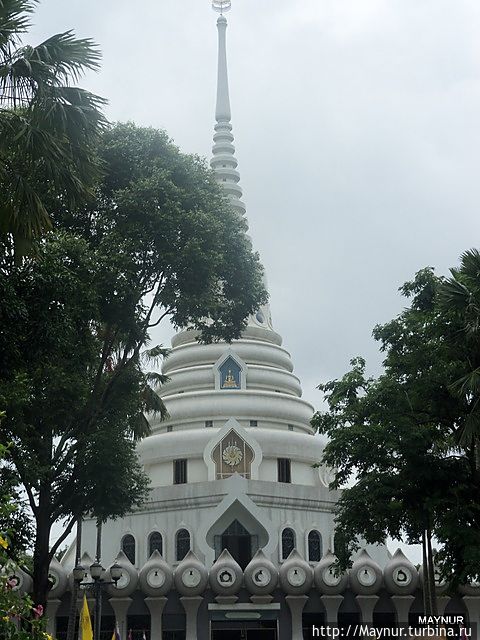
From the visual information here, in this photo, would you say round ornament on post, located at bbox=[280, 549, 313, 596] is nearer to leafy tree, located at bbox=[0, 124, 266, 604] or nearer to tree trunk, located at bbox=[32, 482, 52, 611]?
leafy tree, located at bbox=[0, 124, 266, 604]

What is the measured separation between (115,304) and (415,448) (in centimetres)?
871

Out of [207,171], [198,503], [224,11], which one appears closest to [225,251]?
[207,171]

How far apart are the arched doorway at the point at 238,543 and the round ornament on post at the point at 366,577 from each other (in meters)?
5.51

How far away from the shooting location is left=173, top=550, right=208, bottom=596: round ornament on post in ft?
134

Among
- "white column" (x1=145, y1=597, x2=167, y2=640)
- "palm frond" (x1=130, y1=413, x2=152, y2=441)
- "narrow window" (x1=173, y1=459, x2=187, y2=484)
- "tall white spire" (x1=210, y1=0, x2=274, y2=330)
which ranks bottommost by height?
"white column" (x1=145, y1=597, x2=167, y2=640)

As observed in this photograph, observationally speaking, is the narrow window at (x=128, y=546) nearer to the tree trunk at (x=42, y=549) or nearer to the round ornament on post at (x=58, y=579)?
the round ornament on post at (x=58, y=579)

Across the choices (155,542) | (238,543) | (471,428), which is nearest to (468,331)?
(471,428)

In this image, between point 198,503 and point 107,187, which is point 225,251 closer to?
point 107,187

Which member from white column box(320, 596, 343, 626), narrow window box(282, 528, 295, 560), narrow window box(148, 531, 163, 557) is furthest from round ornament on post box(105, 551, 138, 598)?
narrow window box(282, 528, 295, 560)

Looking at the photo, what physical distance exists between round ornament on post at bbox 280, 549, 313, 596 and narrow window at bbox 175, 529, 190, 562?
6632 mm

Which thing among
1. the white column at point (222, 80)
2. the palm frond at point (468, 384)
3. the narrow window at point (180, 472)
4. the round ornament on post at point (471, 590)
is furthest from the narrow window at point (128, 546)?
the white column at point (222, 80)

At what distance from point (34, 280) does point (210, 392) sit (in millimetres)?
34710

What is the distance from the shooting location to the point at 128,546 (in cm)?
4769

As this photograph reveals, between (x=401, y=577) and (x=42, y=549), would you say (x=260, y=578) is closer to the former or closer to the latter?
(x=401, y=577)
